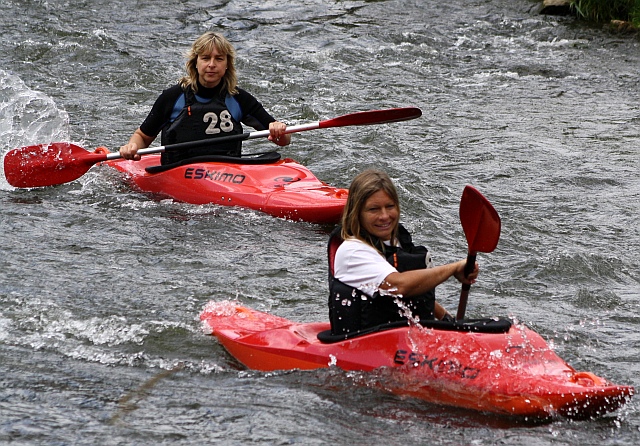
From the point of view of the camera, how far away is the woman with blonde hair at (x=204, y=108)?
725 cm

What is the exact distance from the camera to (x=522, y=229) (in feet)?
23.3

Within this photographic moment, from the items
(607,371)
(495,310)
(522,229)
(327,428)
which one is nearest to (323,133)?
(522,229)

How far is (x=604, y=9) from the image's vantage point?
1320 centimetres

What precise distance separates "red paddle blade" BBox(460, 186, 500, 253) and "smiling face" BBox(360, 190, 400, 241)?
312mm

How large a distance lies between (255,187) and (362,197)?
9.74 feet

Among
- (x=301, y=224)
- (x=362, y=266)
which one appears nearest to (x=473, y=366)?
(x=362, y=266)

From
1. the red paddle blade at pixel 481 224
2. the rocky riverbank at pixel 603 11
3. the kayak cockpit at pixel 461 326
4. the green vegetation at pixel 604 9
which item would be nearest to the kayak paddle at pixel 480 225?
the red paddle blade at pixel 481 224

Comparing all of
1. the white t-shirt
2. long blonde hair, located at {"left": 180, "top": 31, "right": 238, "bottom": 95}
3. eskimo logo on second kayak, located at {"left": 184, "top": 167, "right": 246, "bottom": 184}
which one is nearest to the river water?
eskimo logo on second kayak, located at {"left": 184, "top": 167, "right": 246, "bottom": 184}

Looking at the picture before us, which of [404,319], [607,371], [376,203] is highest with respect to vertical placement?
[376,203]

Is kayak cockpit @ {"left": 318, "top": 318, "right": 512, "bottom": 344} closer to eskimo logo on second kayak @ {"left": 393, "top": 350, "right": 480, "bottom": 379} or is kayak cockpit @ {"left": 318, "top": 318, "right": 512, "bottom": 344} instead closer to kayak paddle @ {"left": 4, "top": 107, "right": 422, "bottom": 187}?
eskimo logo on second kayak @ {"left": 393, "top": 350, "right": 480, "bottom": 379}

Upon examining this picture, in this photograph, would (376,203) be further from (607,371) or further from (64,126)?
(64,126)

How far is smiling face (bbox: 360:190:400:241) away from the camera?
425cm

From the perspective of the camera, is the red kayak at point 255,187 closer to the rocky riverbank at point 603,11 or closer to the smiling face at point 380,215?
the smiling face at point 380,215

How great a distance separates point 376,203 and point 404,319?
512 mm
